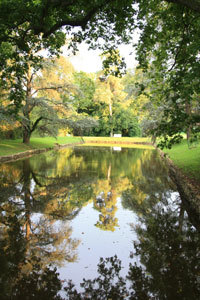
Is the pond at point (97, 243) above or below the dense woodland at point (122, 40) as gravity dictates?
below

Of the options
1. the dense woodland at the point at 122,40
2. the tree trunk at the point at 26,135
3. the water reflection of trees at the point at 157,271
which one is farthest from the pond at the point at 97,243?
the tree trunk at the point at 26,135

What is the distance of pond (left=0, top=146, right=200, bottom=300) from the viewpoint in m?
4.15

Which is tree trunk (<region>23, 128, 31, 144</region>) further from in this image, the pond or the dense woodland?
the pond

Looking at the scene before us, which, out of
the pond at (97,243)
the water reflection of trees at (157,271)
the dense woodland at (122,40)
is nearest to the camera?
the water reflection of trees at (157,271)

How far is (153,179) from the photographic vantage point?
1342 centimetres

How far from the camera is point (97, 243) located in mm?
5738

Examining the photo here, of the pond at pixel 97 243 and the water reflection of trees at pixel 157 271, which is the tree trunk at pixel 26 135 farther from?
the water reflection of trees at pixel 157 271

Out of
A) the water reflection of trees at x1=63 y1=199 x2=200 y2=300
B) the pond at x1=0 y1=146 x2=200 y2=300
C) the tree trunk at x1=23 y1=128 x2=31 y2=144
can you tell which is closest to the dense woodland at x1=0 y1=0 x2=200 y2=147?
the pond at x1=0 y1=146 x2=200 y2=300

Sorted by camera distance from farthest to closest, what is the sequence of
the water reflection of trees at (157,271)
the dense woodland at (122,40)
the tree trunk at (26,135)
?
the tree trunk at (26,135), the dense woodland at (122,40), the water reflection of trees at (157,271)

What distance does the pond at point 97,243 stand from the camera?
4151 millimetres

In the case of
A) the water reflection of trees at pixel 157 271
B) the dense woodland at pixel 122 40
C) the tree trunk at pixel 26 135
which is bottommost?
the water reflection of trees at pixel 157 271

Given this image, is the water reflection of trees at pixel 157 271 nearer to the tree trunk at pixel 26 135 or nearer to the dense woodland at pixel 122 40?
the dense woodland at pixel 122 40

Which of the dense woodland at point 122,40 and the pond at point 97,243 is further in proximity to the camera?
the dense woodland at point 122,40

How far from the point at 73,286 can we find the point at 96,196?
5.76 m
